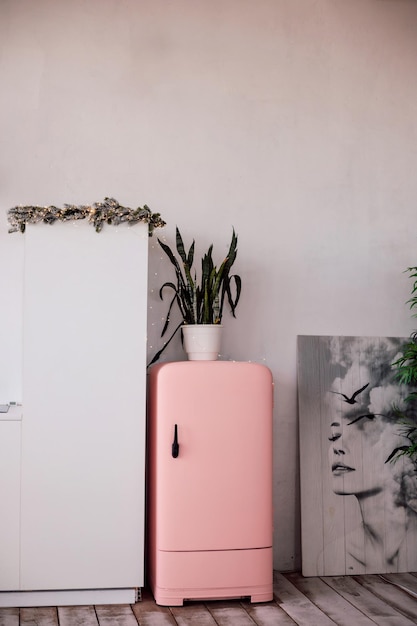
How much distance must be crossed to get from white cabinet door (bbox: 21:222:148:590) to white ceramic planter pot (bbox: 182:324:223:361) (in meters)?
0.34

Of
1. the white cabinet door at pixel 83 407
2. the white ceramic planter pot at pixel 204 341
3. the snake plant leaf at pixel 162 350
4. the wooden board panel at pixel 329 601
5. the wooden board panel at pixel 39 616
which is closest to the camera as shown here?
the wooden board panel at pixel 39 616

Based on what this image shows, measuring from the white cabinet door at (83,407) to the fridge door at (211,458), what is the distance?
120 millimetres

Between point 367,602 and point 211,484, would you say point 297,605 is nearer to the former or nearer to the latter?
point 367,602

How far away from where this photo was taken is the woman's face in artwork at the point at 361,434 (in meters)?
4.41

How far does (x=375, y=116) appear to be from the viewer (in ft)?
15.4

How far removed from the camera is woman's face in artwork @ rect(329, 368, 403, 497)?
4414mm

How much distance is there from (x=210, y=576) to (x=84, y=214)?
1.84 m

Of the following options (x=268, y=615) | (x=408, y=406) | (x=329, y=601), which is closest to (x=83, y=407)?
(x=268, y=615)

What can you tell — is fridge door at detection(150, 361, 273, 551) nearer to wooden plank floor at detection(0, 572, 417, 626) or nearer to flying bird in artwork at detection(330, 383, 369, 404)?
wooden plank floor at detection(0, 572, 417, 626)

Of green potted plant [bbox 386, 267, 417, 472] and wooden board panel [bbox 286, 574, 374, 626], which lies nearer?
wooden board panel [bbox 286, 574, 374, 626]

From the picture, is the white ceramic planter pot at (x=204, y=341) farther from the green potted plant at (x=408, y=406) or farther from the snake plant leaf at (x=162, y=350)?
the green potted plant at (x=408, y=406)

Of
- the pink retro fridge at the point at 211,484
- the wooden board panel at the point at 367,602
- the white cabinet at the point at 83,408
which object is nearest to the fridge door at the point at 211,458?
the pink retro fridge at the point at 211,484

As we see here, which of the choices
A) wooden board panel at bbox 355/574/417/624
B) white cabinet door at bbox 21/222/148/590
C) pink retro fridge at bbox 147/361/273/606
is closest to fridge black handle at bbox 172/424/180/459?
pink retro fridge at bbox 147/361/273/606

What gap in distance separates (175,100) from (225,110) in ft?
0.98
